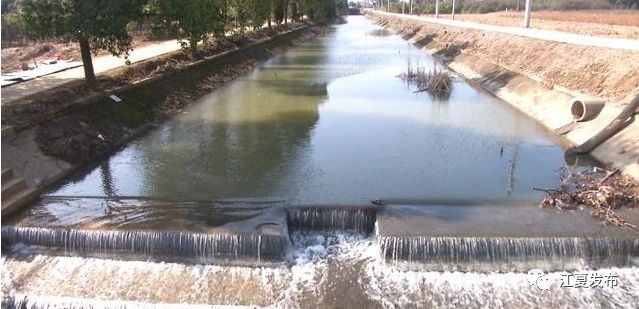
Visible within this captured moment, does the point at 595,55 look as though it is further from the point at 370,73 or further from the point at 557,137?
the point at 370,73

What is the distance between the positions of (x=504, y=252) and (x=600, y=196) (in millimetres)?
3065

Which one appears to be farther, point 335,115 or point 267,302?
point 335,115

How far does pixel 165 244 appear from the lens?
31.4 feet

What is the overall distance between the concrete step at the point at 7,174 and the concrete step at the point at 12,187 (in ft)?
0.24

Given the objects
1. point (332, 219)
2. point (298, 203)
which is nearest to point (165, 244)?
point (298, 203)

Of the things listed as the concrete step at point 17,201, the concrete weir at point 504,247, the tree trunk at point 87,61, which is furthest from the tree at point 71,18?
the concrete weir at point 504,247

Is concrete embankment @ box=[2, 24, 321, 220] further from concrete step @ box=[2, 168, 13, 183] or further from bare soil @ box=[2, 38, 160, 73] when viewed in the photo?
bare soil @ box=[2, 38, 160, 73]

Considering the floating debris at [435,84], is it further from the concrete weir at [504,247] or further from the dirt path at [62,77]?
the concrete weir at [504,247]

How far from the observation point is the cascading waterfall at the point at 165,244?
9.41 meters

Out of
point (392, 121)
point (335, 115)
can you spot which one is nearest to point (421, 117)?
point (392, 121)

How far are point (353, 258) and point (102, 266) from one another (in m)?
4.41

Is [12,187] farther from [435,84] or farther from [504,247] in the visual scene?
[435,84]

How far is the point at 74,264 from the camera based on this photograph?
31.1ft

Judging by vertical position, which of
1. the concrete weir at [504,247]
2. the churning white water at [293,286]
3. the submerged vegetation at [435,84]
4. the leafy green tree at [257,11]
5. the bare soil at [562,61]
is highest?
the leafy green tree at [257,11]
